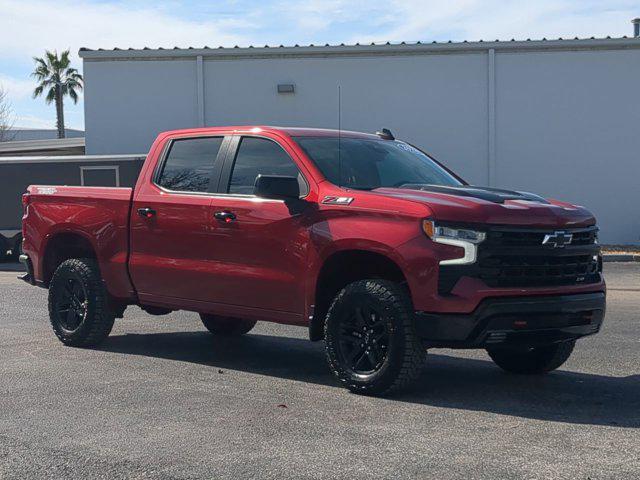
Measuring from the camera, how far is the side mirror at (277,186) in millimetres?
7328

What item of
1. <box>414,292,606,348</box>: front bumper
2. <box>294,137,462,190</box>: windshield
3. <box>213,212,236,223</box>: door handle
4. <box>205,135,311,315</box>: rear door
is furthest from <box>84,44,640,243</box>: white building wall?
<box>414,292,606,348</box>: front bumper

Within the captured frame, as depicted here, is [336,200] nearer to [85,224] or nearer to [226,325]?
[85,224]

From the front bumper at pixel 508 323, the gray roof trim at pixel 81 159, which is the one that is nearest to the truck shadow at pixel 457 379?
the front bumper at pixel 508 323

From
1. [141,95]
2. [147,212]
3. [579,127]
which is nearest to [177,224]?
[147,212]

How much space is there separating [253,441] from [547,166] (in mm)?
20689

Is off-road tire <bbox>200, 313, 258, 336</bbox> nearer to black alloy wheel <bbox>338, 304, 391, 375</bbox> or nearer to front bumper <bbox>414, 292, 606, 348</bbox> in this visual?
black alloy wheel <bbox>338, 304, 391, 375</bbox>

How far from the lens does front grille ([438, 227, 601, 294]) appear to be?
21.7ft

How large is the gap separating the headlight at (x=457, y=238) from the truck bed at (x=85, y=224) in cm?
319

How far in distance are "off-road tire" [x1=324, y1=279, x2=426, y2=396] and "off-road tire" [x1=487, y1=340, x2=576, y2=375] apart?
120 cm

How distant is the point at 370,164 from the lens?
26.2 ft

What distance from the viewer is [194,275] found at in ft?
26.9

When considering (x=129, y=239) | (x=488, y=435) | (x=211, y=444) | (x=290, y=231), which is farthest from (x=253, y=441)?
(x=129, y=239)

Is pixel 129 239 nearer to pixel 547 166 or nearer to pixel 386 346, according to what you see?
pixel 386 346

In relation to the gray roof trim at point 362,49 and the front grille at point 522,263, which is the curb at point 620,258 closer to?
the gray roof trim at point 362,49
